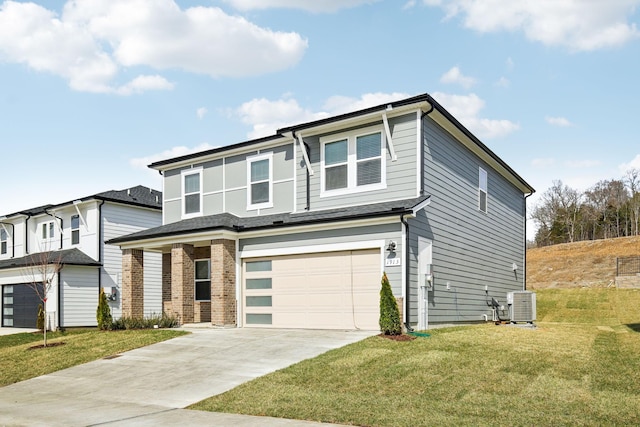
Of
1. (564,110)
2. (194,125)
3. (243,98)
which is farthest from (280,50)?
(564,110)

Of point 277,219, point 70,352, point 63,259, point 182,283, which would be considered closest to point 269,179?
point 277,219

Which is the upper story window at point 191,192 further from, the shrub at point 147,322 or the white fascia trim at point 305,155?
the white fascia trim at point 305,155

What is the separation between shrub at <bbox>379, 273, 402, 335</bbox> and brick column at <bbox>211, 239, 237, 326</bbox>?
5.50 m

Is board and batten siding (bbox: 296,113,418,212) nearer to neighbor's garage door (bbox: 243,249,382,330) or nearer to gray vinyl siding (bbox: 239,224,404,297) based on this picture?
gray vinyl siding (bbox: 239,224,404,297)

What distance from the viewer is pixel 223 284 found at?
1689cm

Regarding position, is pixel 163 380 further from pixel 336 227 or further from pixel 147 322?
pixel 147 322

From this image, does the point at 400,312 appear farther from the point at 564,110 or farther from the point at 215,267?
the point at 564,110

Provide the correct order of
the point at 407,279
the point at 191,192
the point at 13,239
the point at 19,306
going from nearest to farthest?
the point at 407,279
the point at 191,192
the point at 19,306
the point at 13,239

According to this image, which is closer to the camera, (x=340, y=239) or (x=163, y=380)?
(x=163, y=380)

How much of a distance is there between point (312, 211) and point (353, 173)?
1.75m

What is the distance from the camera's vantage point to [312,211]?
17188 mm

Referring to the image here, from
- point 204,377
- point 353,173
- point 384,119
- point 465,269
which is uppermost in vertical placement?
point 384,119

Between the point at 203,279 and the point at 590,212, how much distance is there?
55.9 meters

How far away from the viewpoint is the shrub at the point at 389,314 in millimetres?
13242
